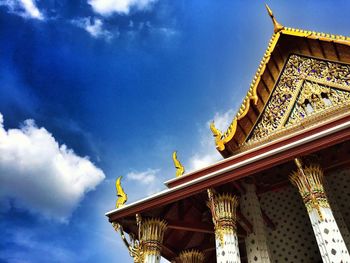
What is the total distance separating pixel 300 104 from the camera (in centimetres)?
819

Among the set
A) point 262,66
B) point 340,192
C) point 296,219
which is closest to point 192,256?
point 296,219

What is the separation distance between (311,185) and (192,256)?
417 cm

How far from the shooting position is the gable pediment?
25.6ft

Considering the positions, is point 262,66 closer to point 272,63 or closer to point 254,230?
point 272,63

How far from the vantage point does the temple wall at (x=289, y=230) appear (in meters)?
7.29

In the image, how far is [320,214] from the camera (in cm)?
543

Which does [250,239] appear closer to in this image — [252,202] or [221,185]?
[252,202]

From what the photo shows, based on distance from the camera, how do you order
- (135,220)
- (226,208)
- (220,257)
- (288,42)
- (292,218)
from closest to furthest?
1. (220,257)
2. (226,208)
3. (135,220)
4. (292,218)
5. (288,42)

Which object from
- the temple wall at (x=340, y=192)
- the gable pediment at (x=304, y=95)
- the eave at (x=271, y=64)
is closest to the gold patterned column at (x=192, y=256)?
the eave at (x=271, y=64)

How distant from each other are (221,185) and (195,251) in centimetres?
304

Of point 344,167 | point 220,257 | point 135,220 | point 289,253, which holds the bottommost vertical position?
point 220,257

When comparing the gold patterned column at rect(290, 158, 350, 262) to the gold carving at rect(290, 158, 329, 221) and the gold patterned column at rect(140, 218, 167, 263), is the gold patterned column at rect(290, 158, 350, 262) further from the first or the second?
the gold patterned column at rect(140, 218, 167, 263)

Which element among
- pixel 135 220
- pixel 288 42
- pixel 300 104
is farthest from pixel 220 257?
pixel 288 42

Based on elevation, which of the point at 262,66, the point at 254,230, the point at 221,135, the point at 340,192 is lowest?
the point at 254,230
